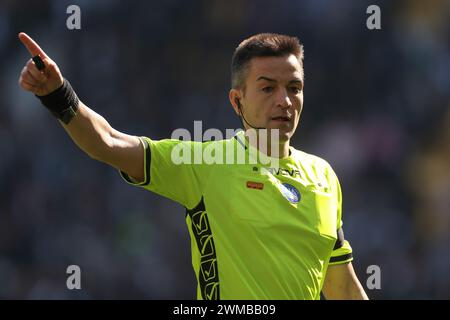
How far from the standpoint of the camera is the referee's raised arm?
350 centimetres

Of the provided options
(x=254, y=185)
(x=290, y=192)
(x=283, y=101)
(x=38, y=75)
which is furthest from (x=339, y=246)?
(x=38, y=75)

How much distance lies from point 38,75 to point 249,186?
1248mm

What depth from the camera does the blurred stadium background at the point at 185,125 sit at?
32.4ft

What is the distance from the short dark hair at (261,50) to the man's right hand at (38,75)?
1.22 m

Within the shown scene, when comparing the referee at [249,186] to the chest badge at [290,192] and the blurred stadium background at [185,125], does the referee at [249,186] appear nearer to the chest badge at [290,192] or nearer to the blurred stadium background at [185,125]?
the chest badge at [290,192]

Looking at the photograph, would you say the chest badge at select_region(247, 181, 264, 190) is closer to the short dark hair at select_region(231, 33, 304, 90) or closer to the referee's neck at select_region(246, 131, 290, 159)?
the referee's neck at select_region(246, 131, 290, 159)

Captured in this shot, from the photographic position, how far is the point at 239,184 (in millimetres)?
4121

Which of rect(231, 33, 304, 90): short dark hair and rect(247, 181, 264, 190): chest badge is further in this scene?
rect(231, 33, 304, 90): short dark hair

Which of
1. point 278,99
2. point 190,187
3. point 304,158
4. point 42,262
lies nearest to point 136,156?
point 190,187

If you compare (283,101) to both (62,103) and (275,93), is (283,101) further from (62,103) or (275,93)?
(62,103)

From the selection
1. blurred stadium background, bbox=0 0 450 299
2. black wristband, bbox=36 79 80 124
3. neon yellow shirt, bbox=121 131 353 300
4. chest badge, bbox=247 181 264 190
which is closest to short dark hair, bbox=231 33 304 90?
neon yellow shirt, bbox=121 131 353 300

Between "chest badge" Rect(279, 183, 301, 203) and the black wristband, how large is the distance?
1205 millimetres

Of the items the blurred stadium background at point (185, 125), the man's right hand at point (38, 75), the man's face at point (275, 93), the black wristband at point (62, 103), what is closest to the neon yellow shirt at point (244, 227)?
the man's face at point (275, 93)

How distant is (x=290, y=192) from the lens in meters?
4.23
